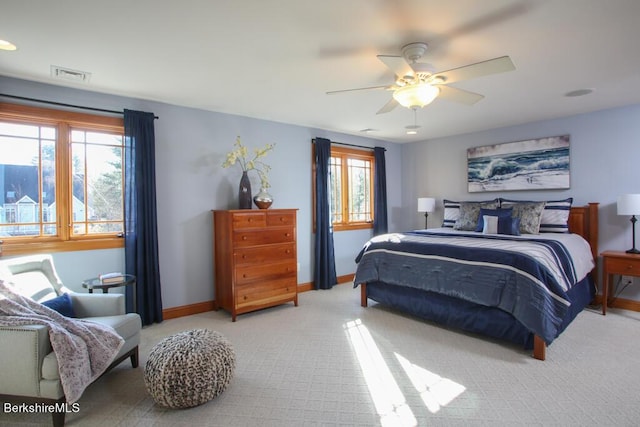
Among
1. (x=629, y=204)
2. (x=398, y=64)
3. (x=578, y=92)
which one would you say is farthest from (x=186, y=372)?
(x=629, y=204)

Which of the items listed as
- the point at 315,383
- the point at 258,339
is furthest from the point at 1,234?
the point at 315,383

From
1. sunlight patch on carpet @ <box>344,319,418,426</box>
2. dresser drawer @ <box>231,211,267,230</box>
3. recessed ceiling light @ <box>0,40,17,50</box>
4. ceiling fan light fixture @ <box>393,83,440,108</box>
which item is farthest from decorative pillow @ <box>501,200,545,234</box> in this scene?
recessed ceiling light @ <box>0,40,17,50</box>

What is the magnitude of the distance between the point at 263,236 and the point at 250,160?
1091mm

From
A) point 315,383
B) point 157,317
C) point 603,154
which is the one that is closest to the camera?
point 315,383

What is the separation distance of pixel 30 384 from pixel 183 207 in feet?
7.31

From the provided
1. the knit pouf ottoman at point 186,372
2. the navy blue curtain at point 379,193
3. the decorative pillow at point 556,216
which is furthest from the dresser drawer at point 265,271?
the decorative pillow at point 556,216

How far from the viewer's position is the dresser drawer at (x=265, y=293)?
147 inches

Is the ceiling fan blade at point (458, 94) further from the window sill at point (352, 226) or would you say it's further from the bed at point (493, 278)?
the window sill at point (352, 226)

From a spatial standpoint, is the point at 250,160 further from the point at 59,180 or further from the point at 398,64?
the point at 398,64

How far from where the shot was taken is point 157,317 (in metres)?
3.60

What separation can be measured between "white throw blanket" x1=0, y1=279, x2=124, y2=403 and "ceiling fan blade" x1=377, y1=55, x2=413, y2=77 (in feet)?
8.32

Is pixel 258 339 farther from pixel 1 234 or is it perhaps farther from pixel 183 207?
pixel 1 234

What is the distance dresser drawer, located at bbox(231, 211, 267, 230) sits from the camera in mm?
3676

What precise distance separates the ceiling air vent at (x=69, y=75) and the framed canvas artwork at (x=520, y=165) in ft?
16.7
